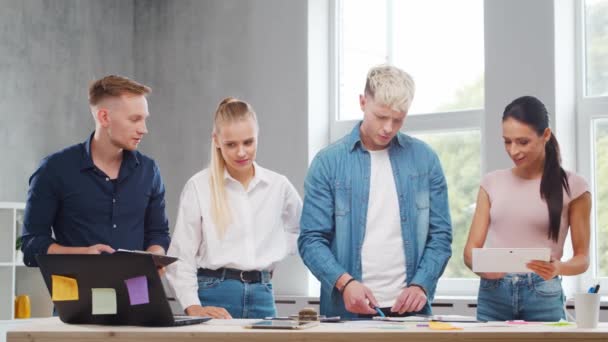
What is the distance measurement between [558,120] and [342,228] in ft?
7.43

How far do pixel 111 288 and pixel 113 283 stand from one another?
0.06 feet

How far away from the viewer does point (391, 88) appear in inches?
112

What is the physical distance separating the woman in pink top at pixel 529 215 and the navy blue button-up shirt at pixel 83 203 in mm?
1192

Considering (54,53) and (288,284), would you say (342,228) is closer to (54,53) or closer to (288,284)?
(288,284)

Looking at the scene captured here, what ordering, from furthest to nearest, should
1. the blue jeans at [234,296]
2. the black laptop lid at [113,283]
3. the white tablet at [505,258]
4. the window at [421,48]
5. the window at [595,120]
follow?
1. the window at [421,48]
2. the window at [595,120]
3. the blue jeans at [234,296]
4. the white tablet at [505,258]
5. the black laptop lid at [113,283]

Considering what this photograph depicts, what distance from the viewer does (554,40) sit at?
4730 mm

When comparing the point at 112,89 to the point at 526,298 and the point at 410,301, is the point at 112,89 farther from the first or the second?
the point at 526,298

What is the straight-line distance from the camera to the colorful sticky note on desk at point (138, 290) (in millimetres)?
2330

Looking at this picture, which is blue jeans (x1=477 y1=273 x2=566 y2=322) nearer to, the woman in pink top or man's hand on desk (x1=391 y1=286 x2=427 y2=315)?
the woman in pink top

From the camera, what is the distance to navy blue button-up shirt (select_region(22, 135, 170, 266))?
310 cm

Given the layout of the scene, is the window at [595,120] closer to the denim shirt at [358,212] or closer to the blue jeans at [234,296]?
the denim shirt at [358,212]

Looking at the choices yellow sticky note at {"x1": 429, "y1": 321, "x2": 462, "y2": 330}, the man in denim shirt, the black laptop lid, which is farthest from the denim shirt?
the black laptop lid

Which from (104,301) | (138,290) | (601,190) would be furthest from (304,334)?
(601,190)

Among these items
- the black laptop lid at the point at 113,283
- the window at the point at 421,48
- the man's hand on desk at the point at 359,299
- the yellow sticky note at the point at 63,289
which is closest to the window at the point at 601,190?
the window at the point at 421,48
